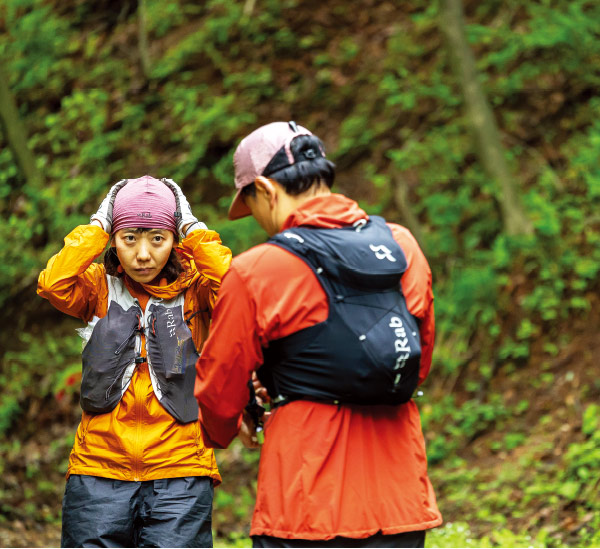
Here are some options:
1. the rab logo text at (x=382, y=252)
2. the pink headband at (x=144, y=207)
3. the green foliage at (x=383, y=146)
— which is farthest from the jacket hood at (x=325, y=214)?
the green foliage at (x=383, y=146)

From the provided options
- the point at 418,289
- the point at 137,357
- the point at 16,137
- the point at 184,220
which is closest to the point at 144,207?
the point at 184,220

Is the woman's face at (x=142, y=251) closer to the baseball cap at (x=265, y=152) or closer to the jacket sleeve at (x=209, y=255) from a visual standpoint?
the jacket sleeve at (x=209, y=255)

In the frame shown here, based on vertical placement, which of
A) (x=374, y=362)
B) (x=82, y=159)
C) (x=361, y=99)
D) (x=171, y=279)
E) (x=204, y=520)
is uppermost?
(x=361, y=99)

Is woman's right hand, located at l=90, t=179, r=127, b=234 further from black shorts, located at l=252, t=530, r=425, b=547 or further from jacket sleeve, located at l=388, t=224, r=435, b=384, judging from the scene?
black shorts, located at l=252, t=530, r=425, b=547

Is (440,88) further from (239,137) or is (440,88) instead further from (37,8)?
(37,8)

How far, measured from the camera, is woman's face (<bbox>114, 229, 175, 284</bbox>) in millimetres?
3678

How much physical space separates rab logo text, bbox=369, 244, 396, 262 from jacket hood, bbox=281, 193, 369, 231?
139mm

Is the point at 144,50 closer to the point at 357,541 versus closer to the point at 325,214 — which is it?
the point at 325,214

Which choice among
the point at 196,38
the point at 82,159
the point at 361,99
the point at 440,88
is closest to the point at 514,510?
the point at 440,88

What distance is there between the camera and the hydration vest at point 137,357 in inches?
141

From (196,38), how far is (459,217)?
644 centimetres

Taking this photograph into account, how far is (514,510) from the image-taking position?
707 centimetres

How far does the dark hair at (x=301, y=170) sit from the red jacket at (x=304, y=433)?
12 cm

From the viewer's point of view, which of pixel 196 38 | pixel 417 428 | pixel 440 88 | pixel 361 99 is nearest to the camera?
pixel 417 428
